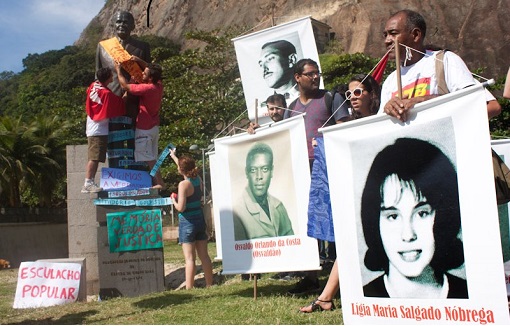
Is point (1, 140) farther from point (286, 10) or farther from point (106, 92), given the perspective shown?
point (286, 10)

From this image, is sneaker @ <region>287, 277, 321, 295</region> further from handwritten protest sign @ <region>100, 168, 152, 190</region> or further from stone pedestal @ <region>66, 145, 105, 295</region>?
stone pedestal @ <region>66, 145, 105, 295</region>

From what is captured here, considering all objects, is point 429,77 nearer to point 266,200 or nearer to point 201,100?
point 266,200

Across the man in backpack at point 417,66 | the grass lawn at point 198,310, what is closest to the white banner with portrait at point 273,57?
the grass lawn at point 198,310

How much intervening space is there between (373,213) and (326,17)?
5193 centimetres

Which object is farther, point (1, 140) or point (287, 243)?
point (1, 140)

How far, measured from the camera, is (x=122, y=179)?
25.1 ft

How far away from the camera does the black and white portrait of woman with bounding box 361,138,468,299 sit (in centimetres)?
345

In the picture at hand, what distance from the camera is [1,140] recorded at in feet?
82.4

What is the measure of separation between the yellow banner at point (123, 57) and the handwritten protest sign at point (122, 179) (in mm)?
1051

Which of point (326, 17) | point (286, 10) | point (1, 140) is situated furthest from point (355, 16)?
point (1, 140)

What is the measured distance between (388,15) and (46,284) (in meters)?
47.6

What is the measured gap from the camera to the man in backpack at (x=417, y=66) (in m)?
3.93

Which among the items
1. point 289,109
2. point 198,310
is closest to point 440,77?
point 289,109

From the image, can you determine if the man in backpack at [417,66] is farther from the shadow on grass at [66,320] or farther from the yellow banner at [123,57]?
the yellow banner at [123,57]
